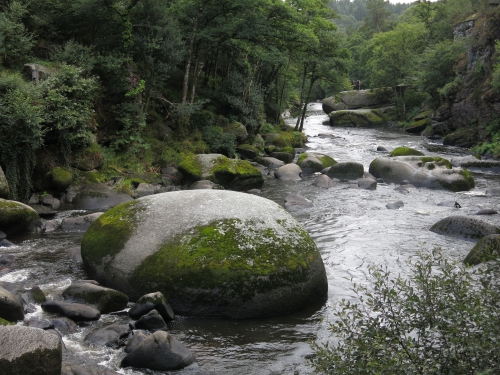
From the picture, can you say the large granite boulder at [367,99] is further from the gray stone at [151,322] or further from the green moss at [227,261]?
the gray stone at [151,322]

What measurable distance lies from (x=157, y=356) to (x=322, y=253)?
20.5 feet

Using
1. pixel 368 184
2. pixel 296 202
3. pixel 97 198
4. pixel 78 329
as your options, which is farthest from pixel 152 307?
pixel 368 184

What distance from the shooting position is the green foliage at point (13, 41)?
19.1m

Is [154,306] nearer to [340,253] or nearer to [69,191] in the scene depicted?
[340,253]

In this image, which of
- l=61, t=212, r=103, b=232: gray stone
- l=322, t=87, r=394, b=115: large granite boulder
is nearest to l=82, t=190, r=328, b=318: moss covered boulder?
l=61, t=212, r=103, b=232: gray stone

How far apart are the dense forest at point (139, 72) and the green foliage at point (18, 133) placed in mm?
34

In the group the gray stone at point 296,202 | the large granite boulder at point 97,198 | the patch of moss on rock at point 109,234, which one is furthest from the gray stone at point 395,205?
the patch of moss on rock at point 109,234

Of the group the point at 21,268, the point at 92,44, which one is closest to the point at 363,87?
the point at 92,44

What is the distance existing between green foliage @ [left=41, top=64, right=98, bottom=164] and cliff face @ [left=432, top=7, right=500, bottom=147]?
88.9 ft

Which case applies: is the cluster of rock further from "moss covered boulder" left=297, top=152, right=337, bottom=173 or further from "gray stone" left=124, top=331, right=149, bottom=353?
"moss covered boulder" left=297, top=152, right=337, bottom=173

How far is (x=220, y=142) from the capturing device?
25453 mm

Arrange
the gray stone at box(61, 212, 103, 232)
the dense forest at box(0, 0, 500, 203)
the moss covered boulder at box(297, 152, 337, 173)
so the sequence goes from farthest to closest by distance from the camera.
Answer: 1. the moss covered boulder at box(297, 152, 337, 173)
2. the dense forest at box(0, 0, 500, 203)
3. the gray stone at box(61, 212, 103, 232)

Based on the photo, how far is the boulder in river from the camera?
13.0 m

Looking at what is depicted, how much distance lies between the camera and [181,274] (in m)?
8.54
